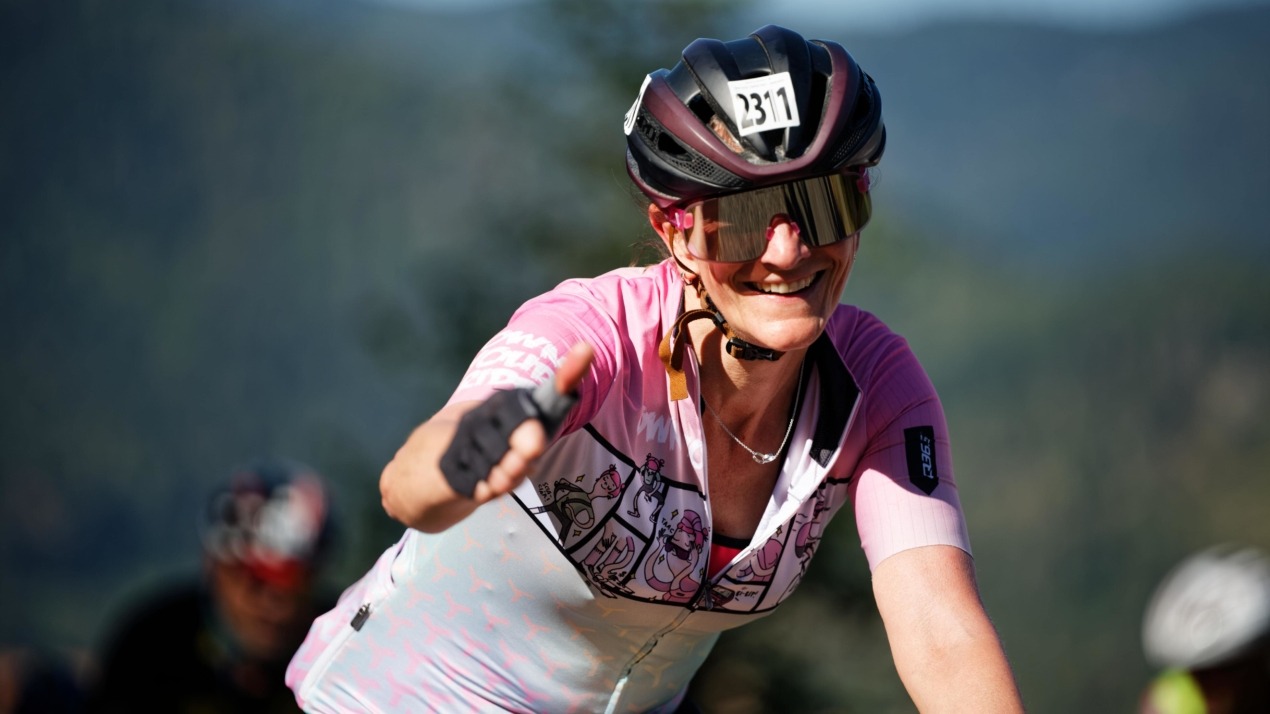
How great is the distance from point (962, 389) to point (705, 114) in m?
21.4

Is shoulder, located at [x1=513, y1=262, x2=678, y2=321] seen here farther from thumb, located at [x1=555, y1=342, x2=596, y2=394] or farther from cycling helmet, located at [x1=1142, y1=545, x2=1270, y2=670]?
cycling helmet, located at [x1=1142, y1=545, x2=1270, y2=670]

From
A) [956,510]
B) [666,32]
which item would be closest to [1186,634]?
[956,510]

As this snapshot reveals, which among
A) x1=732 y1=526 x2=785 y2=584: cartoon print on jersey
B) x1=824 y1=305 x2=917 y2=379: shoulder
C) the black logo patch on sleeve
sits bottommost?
x1=732 y1=526 x2=785 y2=584: cartoon print on jersey

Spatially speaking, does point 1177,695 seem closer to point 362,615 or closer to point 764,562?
point 764,562

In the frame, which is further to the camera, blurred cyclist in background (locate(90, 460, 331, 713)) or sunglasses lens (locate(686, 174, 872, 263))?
blurred cyclist in background (locate(90, 460, 331, 713))

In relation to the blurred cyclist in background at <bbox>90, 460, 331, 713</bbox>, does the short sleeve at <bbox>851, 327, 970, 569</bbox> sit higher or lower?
higher

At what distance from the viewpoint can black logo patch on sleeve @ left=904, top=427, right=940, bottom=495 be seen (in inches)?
115

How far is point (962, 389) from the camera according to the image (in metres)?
23.7

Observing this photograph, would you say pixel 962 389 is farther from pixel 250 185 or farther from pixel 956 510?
pixel 956 510

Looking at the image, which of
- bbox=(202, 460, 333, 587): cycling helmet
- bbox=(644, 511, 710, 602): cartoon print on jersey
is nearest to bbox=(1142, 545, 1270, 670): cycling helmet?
bbox=(644, 511, 710, 602): cartoon print on jersey

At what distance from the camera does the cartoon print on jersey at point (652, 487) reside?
2.89m

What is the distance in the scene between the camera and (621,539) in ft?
9.57

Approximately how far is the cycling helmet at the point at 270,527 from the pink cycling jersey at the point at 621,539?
7.23 feet

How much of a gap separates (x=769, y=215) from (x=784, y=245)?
0.07m
